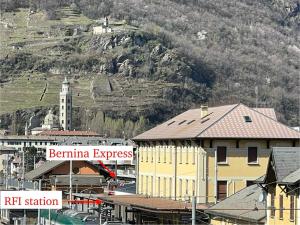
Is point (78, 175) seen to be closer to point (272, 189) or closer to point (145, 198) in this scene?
point (145, 198)

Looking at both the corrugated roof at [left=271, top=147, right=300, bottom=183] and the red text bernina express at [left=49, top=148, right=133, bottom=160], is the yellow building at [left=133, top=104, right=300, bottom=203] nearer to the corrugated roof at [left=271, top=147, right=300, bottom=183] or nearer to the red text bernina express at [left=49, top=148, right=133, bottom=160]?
the corrugated roof at [left=271, top=147, right=300, bottom=183]

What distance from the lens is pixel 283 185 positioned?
36.5 metres

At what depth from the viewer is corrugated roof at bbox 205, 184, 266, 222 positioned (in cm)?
4059

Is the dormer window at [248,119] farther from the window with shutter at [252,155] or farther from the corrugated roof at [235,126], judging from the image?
the window with shutter at [252,155]

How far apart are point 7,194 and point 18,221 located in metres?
32.5

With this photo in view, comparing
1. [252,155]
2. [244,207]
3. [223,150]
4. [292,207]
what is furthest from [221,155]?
[292,207]

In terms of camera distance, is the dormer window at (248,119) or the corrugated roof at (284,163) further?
the dormer window at (248,119)

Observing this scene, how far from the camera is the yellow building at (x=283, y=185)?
117ft

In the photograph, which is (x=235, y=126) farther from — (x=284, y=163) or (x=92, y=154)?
(x=92, y=154)

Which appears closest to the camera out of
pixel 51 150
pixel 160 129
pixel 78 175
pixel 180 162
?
pixel 51 150

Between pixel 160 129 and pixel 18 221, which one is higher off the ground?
pixel 160 129

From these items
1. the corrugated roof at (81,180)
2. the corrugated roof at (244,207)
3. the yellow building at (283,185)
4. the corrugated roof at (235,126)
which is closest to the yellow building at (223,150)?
the corrugated roof at (235,126)

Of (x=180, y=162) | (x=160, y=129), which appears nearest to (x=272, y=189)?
(x=180, y=162)

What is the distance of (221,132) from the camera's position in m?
63.3
